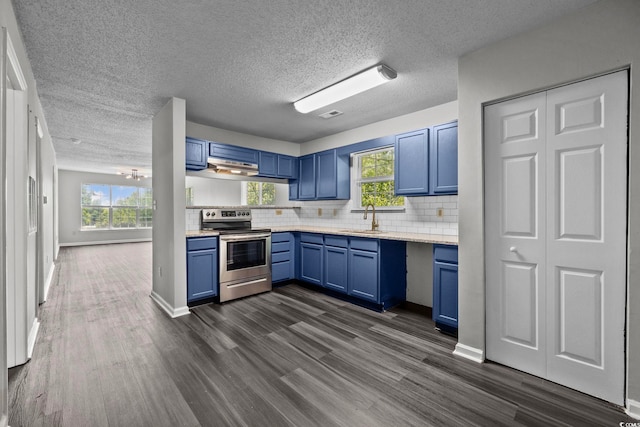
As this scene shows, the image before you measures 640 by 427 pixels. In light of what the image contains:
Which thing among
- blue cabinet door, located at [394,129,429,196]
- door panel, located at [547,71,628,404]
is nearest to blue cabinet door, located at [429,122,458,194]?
blue cabinet door, located at [394,129,429,196]

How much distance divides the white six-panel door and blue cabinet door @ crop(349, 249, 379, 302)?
1.30m

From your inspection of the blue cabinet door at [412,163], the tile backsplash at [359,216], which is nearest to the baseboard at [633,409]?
the tile backsplash at [359,216]

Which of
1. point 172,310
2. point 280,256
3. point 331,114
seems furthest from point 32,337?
point 331,114

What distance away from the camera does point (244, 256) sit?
386 cm

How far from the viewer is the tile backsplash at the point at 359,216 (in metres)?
3.38

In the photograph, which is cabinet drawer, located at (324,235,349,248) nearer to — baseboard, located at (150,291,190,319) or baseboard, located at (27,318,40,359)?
baseboard, located at (150,291,190,319)

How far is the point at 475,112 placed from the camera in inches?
88.3

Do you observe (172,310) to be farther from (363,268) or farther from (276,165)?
(276,165)

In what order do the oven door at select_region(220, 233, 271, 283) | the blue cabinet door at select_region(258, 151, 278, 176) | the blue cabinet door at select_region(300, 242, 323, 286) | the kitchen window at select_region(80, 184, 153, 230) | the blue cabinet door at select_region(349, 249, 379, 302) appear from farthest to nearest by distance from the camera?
the kitchen window at select_region(80, 184, 153, 230) → the blue cabinet door at select_region(258, 151, 278, 176) → the blue cabinet door at select_region(300, 242, 323, 286) → the oven door at select_region(220, 233, 271, 283) → the blue cabinet door at select_region(349, 249, 379, 302)

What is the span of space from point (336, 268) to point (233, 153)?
223 cm

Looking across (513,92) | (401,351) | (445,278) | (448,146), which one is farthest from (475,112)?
(401,351)

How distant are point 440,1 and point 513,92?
86 centimetres

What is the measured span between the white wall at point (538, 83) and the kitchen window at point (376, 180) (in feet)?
5.14

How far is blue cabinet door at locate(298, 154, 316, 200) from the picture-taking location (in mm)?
A: 4684
